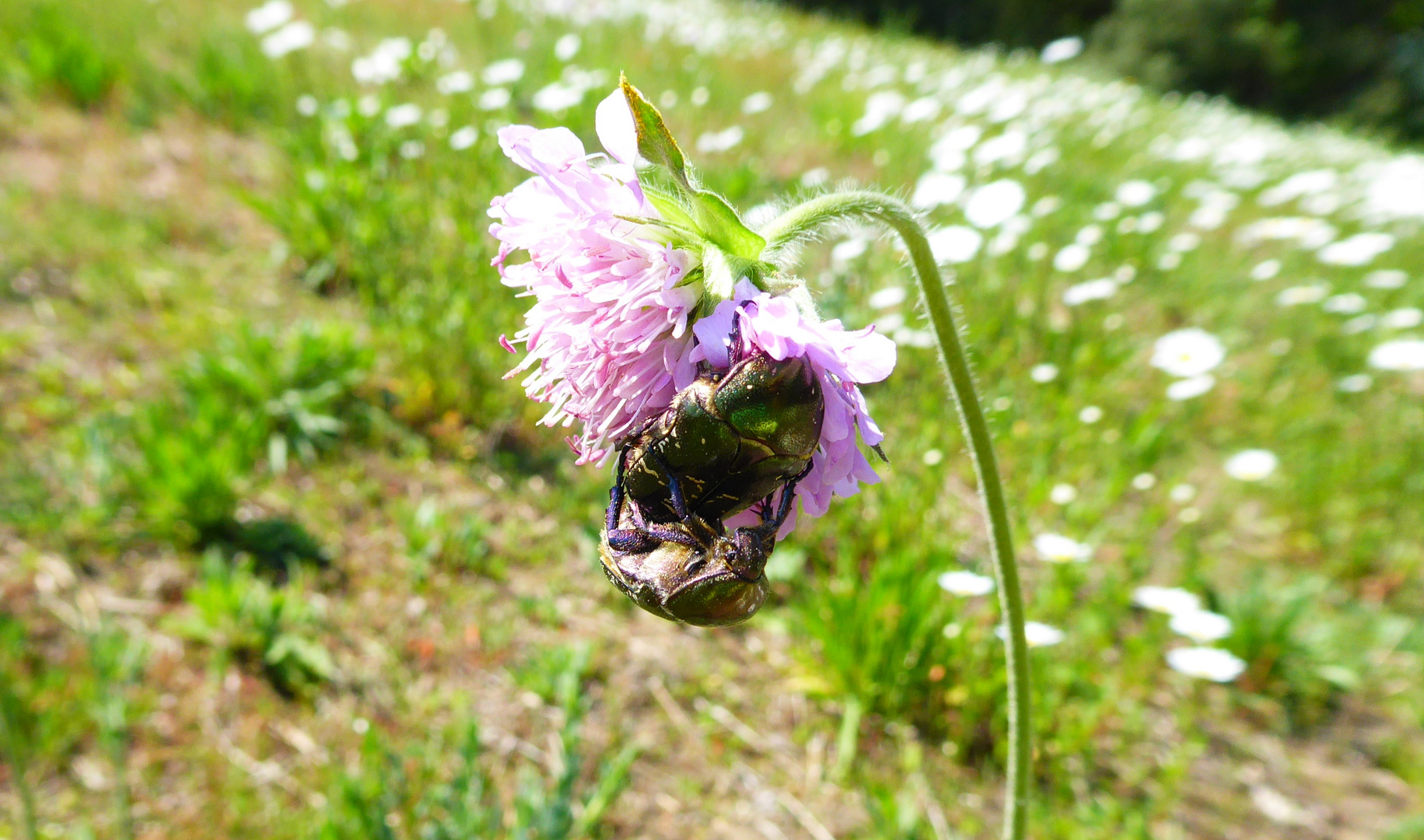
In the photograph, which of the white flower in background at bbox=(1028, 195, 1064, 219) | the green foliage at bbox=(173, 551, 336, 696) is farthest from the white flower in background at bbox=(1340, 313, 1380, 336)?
the green foliage at bbox=(173, 551, 336, 696)

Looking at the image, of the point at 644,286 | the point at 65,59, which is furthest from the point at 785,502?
the point at 65,59

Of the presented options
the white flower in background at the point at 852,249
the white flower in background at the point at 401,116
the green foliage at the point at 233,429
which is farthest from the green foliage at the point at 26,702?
the white flower in background at the point at 401,116

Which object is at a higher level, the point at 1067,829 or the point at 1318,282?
the point at 1067,829

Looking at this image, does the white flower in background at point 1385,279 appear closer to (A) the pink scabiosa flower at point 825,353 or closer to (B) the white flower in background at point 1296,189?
(B) the white flower in background at point 1296,189

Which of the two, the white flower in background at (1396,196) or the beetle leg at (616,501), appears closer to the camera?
the beetle leg at (616,501)

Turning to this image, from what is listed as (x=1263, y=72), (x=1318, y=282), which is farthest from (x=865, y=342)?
(x=1263, y=72)

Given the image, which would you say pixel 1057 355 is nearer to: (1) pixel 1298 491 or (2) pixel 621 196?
(1) pixel 1298 491

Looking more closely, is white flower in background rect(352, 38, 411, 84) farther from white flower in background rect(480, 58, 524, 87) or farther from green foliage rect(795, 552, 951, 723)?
green foliage rect(795, 552, 951, 723)
